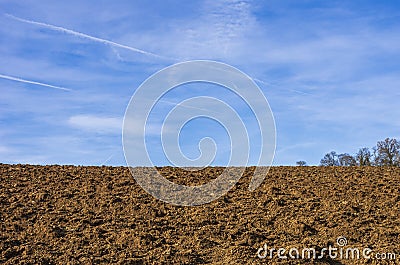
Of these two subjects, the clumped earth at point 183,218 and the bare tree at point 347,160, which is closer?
the clumped earth at point 183,218

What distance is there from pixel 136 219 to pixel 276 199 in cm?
289

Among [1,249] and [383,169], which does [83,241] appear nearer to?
[1,249]

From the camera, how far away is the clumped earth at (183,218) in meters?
7.85

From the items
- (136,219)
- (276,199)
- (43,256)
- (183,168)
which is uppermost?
(183,168)

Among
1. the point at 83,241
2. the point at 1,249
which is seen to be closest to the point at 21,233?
the point at 1,249

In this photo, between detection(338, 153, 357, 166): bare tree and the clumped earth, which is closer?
the clumped earth

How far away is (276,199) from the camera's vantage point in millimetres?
10078

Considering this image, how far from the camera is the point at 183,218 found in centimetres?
914

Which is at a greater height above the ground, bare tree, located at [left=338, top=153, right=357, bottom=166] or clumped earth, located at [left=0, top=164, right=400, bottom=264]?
bare tree, located at [left=338, top=153, right=357, bottom=166]

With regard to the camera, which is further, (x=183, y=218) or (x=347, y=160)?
(x=347, y=160)

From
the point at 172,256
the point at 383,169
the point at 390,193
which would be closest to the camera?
the point at 172,256

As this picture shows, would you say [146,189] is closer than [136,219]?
No

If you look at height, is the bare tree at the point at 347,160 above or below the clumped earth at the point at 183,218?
above

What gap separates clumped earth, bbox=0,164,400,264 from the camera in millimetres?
7848
